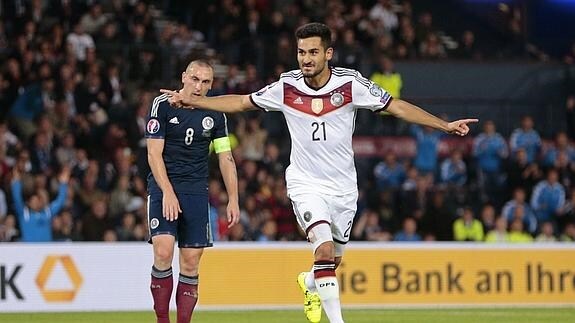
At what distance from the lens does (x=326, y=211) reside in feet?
37.1

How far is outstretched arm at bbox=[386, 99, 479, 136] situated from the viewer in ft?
34.8

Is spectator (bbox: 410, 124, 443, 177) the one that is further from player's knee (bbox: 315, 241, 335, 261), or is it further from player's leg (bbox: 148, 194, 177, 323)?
player's knee (bbox: 315, 241, 335, 261)

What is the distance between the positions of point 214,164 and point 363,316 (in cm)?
543

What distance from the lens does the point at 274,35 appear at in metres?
24.3

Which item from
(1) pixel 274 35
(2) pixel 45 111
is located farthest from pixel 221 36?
(2) pixel 45 111

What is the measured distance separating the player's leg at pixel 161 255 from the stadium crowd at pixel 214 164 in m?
7.28

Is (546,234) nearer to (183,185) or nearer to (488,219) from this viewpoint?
(488,219)

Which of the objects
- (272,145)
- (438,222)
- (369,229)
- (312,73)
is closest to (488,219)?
(438,222)

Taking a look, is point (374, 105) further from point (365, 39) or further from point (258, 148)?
point (365, 39)

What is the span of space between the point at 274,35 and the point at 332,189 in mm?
13146

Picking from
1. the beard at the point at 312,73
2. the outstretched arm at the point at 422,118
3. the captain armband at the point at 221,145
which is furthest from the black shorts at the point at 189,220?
the outstretched arm at the point at 422,118

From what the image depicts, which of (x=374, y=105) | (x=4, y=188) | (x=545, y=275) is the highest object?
(x=374, y=105)

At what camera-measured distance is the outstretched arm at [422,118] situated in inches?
417

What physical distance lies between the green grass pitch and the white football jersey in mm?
2870
